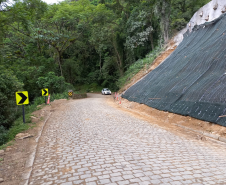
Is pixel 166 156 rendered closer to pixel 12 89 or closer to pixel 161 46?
pixel 12 89

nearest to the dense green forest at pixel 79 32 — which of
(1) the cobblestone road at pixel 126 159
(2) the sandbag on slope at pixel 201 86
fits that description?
(2) the sandbag on slope at pixel 201 86

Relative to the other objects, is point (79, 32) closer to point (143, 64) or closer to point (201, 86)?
point (143, 64)

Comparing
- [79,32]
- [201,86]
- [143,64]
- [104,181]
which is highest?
[79,32]

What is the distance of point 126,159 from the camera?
171 inches

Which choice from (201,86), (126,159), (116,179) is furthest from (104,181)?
(201,86)

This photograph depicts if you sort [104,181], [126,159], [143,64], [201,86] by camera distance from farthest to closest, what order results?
[143,64] → [201,86] → [126,159] → [104,181]

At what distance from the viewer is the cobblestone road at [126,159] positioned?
3.50 m

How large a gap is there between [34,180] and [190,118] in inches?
270

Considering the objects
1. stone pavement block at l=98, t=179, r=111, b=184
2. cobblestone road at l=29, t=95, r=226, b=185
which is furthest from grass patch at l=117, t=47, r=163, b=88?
stone pavement block at l=98, t=179, r=111, b=184

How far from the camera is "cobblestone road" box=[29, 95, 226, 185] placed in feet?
11.5

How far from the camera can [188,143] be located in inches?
234

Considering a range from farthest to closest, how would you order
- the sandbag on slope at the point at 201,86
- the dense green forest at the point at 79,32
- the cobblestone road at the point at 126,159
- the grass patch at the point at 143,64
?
the grass patch at the point at 143,64
the dense green forest at the point at 79,32
the sandbag on slope at the point at 201,86
the cobblestone road at the point at 126,159

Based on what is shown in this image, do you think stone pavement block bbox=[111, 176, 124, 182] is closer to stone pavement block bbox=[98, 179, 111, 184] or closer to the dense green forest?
stone pavement block bbox=[98, 179, 111, 184]

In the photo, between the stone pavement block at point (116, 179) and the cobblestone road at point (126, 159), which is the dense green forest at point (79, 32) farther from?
the stone pavement block at point (116, 179)
